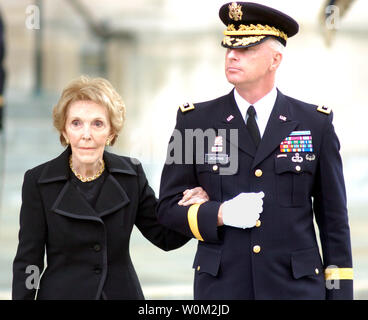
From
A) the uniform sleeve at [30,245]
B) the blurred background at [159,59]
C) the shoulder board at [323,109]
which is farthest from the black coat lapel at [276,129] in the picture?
the blurred background at [159,59]

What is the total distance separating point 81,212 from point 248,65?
0.90 m

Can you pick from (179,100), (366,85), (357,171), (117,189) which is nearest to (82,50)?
(179,100)

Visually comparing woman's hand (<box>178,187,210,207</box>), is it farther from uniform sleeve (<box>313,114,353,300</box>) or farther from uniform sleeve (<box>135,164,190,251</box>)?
uniform sleeve (<box>313,114,353,300</box>)

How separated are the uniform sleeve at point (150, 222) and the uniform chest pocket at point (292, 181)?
486 millimetres

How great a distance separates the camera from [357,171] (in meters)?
12.7

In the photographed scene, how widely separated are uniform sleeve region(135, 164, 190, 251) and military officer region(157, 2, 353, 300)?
0.16 meters

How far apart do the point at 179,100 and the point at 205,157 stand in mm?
12956

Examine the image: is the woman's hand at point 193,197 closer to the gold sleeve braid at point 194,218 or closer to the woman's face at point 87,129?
the gold sleeve braid at point 194,218

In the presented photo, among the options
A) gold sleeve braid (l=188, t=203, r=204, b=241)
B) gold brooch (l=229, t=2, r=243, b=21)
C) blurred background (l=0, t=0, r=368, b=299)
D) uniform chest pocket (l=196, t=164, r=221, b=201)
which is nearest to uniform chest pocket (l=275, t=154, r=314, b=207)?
uniform chest pocket (l=196, t=164, r=221, b=201)

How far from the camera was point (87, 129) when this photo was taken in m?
3.82

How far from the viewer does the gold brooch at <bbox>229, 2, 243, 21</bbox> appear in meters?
3.92

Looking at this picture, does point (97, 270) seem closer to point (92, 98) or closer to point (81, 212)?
point (81, 212)

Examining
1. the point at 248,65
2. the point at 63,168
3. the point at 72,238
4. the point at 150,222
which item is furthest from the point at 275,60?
the point at 72,238
